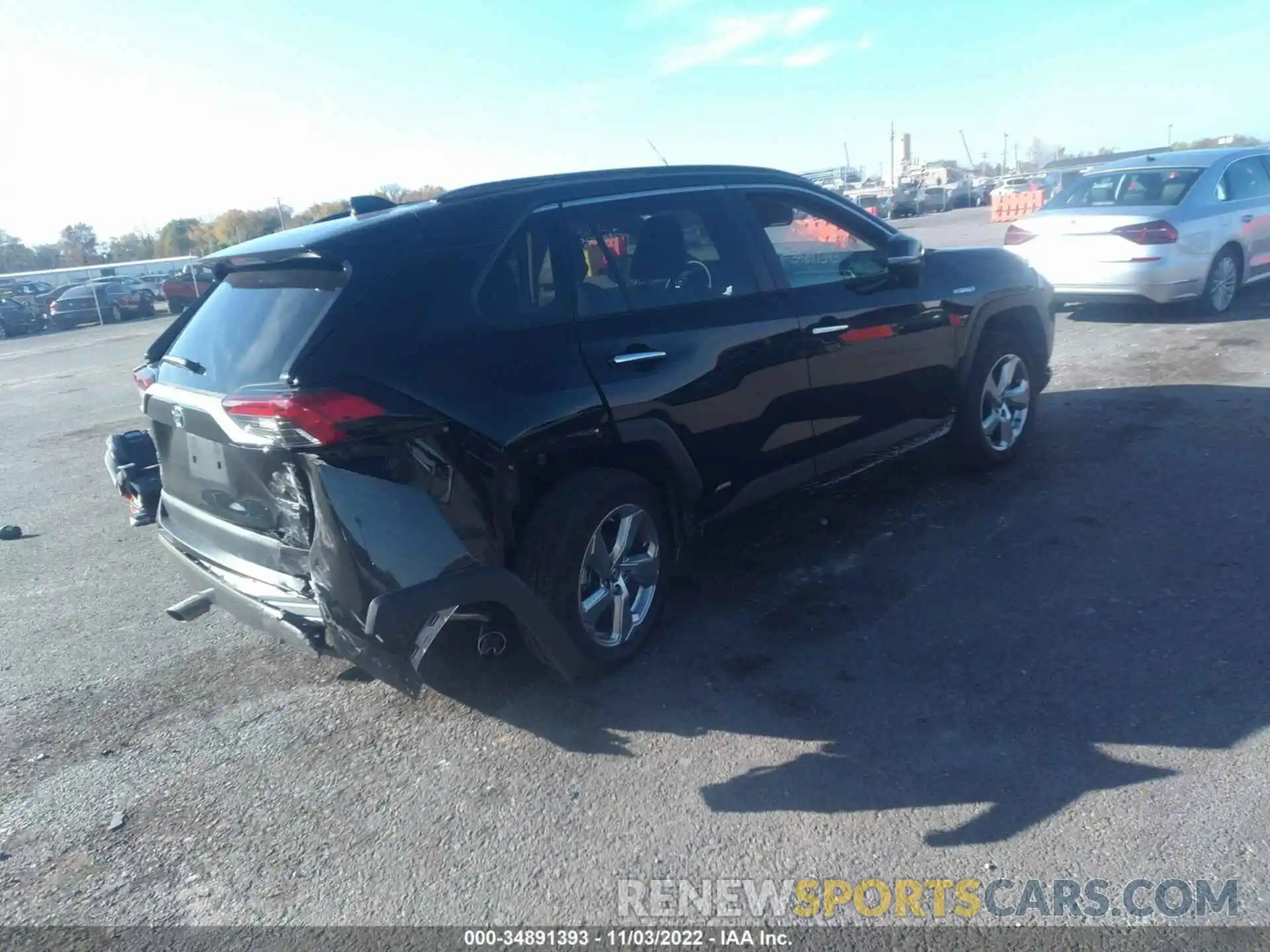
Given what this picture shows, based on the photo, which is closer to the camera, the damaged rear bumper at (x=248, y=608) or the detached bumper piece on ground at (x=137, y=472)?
the damaged rear bumper at (x=248, y=608)

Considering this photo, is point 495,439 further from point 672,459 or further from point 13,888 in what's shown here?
point 13,888

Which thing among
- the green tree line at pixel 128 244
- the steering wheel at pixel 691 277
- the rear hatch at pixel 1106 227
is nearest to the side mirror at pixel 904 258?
the steering wheel at pixel 691 277

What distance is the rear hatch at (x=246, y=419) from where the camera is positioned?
3.15m

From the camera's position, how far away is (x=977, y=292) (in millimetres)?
5672

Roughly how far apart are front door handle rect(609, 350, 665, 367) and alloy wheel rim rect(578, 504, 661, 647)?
0.58m

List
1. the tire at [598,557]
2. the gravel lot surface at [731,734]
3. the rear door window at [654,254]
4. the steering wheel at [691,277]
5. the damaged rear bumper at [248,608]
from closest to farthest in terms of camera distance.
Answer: the gravel lot surface at [731,734]
the damaged rear bumper at [248,608]
the tire at [598,557]
the rear door window at [654,254]
the steering wheel at [691,277]

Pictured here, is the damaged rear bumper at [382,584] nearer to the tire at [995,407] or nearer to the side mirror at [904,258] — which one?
the side mirror at [904,258]

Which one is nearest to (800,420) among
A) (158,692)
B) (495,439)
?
(495,439)

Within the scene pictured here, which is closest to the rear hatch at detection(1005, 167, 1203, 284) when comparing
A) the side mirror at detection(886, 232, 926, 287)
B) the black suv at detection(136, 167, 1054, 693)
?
the side mirror at detection(886, 232, 926, 287)

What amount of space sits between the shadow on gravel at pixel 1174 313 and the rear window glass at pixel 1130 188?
4.42ft

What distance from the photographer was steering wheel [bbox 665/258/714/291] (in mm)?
4312

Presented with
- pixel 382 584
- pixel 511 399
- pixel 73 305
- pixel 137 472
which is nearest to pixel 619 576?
pixel 511 399

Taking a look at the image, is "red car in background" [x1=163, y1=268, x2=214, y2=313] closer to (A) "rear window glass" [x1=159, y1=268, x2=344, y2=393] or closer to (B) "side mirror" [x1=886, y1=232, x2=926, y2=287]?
(A) "rear window glass" [x1=159, y1=268, x2=344, y2=393]

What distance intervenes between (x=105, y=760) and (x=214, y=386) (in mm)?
1483
